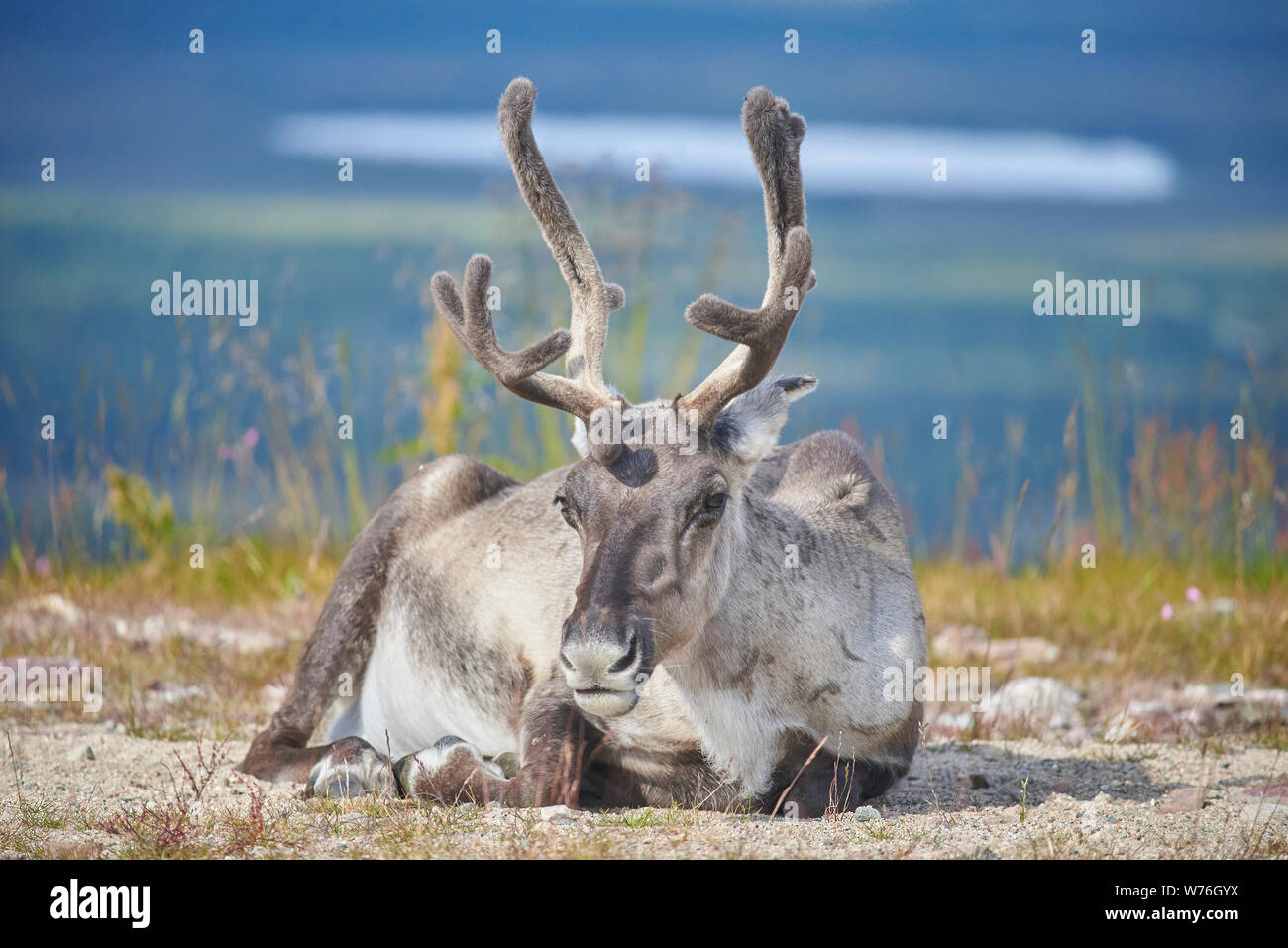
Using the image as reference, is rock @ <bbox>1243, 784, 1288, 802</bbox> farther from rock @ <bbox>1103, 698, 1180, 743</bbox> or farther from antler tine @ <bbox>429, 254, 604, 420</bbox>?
antler tine @ <bbox>429, 254, 604, 420</bbox>

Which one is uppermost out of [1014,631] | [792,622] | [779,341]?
[779,341]

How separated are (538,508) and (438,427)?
3.66 metres

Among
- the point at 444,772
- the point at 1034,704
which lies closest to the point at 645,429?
the point at 444,772

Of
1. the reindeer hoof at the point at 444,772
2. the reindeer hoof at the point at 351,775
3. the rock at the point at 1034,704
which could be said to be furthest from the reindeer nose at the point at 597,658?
the rock at the point at 1034,704

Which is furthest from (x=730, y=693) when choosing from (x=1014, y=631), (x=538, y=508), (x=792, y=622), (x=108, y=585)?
(x=108, y=585)

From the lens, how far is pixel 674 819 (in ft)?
17.6

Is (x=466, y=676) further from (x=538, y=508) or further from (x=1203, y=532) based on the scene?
(x=1203, y=532)

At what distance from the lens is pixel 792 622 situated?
5.83 metres

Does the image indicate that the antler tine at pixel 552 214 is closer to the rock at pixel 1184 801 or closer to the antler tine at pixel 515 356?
the antler tine at pixel 515 356

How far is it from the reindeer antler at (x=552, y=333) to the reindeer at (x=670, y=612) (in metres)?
0.01

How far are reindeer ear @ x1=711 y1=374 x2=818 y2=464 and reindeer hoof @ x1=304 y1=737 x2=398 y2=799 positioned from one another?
2007mm

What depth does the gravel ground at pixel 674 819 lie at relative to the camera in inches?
195

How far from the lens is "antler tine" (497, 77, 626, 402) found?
6.14 meters
